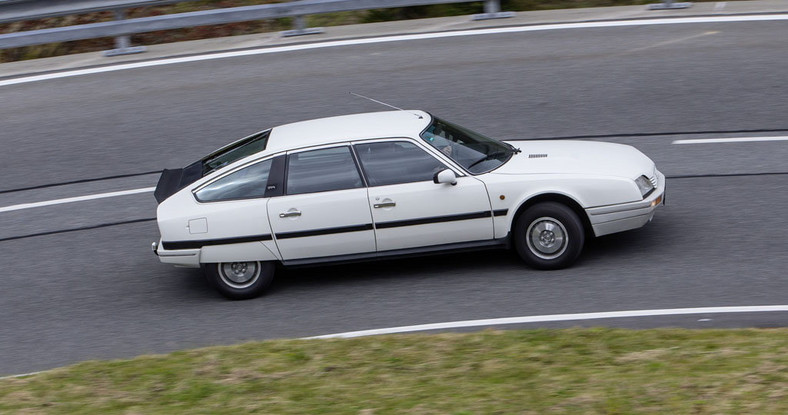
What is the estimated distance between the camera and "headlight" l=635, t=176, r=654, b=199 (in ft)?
28.7

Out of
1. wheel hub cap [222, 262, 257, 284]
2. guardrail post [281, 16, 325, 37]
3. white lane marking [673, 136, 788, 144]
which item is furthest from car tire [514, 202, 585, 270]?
guardrail post [281, 16, 325, 37]

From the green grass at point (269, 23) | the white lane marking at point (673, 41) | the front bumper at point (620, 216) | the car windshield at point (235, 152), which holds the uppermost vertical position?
the green grass at point (269, 23)

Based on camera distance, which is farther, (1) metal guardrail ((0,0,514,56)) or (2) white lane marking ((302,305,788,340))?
(1) metal guardrail ((0,0,514,56))

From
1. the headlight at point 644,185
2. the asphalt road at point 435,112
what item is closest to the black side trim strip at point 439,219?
the asphalt road at point 435,112

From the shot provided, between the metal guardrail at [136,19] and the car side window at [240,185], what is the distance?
820 centimetres

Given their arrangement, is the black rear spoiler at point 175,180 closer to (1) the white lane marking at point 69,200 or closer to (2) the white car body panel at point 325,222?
(2) the white car body panel at point 325,222

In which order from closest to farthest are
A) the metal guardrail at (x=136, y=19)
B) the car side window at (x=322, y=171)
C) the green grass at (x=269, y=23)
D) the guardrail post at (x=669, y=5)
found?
the car side window at (x=322, y=171) < the guardrail post at (x=669, y=5) < the metal guardrail at (x=136, y=19) < the green grass at (x=269, y=23)

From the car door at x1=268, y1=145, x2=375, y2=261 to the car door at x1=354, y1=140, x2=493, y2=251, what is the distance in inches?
4.9

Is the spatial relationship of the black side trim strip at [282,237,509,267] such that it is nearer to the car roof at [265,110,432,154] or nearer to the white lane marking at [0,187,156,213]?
the car roof at [265,110,432,154]

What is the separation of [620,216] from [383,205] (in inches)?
82.9

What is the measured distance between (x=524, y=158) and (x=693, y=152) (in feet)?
10.7

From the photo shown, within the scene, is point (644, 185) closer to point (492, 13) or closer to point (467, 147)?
point (467, 147)

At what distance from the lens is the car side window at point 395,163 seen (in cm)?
875

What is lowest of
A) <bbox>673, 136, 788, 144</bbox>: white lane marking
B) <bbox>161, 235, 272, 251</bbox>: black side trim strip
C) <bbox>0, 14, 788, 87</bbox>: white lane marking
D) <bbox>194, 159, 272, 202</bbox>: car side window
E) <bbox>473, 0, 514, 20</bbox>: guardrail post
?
<bbox>161, 235, 272, 251</bbox>: black side trim strip
